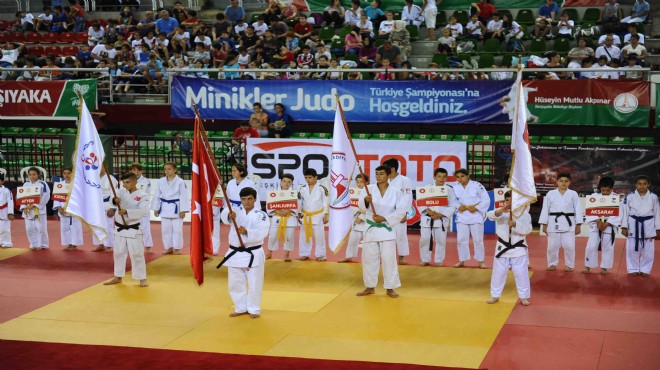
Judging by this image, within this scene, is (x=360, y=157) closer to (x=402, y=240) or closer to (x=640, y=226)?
(x=402, y=240)

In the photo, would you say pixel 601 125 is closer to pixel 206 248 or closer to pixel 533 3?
pixel 533 3

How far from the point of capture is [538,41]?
22203 mm

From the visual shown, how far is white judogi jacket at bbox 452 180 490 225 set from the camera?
15.1 m

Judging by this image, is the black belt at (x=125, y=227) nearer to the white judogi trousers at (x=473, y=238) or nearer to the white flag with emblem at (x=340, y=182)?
the white flag with emblem at (x=340, y=182)

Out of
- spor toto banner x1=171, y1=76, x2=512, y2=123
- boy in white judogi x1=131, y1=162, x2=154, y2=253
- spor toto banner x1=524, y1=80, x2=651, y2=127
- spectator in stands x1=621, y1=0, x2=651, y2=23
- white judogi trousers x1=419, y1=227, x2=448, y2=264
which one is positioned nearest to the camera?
boy in white judogi x1=131, y1=162, x2=154, y2=253

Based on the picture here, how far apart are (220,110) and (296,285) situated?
7968mm

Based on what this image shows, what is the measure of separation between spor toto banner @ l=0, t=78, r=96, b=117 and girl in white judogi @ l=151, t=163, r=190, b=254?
6.56 metres

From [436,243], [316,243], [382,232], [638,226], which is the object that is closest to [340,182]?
[382,232]

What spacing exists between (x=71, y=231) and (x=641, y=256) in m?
10.4

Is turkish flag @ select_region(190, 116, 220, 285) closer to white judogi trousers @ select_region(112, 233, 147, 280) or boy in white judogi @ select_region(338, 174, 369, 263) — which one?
white judogi trousers @ select_region(112, 233, 147, 280)

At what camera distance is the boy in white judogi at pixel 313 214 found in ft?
52.0

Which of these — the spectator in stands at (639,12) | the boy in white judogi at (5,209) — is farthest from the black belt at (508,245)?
the spectator in stands at (639,12)

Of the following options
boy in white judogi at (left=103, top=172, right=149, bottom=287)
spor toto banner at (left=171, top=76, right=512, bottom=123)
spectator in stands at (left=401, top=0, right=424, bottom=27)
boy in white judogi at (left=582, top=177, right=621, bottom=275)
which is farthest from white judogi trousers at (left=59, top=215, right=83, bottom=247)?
spectator in stands at (left=401, top=0, right=424, bottom=27)

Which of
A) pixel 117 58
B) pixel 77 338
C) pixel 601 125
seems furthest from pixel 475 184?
pixel 117 58
